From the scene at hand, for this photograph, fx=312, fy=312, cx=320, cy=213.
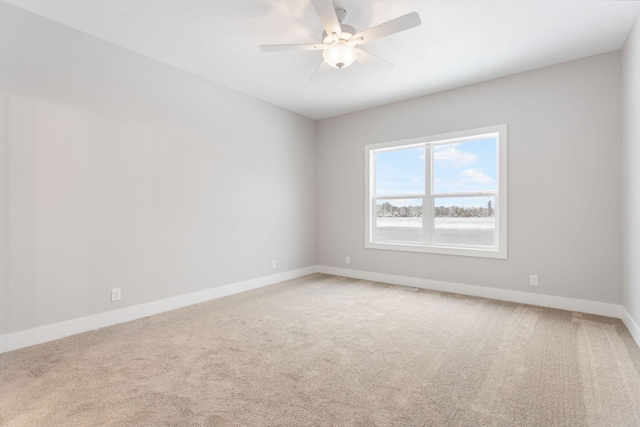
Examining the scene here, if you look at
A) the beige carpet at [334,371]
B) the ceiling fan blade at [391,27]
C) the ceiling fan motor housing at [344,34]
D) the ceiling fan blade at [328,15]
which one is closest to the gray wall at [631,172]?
the beige carpet at [334,371]

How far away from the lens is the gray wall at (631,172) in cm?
264

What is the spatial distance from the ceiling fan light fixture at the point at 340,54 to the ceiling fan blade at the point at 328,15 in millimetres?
137

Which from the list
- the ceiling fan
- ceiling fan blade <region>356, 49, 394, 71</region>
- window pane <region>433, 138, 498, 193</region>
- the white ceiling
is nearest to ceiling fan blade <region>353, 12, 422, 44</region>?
the ceiling fan

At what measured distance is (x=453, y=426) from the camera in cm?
162

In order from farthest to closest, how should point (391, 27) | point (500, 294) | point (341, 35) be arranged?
point (500, 294) → point (341, 35) → point (391, 27)

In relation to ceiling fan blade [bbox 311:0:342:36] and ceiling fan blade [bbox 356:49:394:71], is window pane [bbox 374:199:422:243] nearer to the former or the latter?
ceiling fan blade [bbox 356:49:394:71]

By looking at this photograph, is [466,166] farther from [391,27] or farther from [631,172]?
[391,27]

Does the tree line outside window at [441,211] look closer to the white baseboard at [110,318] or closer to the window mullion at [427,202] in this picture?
the window mullion at [427,202]

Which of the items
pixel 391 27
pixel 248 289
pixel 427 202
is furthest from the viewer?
pixel 427 202

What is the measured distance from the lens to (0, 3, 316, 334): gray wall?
8.46 feet

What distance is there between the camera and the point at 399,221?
4.93 m

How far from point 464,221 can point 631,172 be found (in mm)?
1758

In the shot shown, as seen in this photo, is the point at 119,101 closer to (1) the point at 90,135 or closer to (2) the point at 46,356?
(1) the point at 90,135

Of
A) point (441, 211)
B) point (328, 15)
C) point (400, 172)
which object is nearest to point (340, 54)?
point (328, 15)
